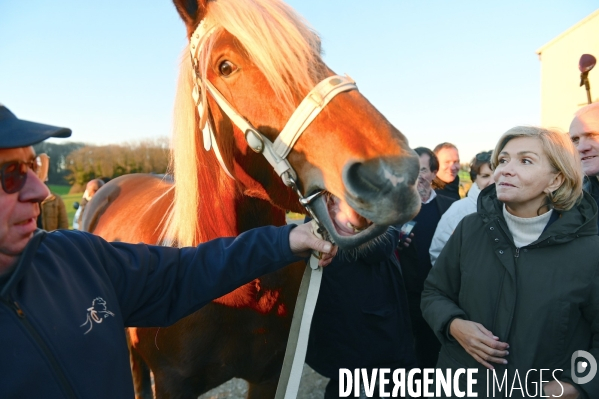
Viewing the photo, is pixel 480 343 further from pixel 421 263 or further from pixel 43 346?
pixel 43 346

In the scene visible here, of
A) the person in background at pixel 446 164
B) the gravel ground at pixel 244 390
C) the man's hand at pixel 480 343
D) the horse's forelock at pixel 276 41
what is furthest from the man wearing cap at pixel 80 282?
the person in background at pixel 446 164

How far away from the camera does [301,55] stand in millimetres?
1442

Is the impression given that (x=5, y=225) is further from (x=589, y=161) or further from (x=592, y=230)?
(x=589, y=161)

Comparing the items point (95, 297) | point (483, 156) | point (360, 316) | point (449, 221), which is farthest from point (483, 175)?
point (95, 297)

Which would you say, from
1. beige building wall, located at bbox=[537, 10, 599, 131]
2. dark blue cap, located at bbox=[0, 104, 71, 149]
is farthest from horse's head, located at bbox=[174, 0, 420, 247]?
beige building wall, located at bbox=[537, 10, 599, 131]

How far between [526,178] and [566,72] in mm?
14046

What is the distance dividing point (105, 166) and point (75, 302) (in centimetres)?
3163

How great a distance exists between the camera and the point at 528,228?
5.84ft

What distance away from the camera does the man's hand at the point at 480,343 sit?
1.64m

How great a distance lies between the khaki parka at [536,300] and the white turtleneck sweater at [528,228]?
2.0 inches

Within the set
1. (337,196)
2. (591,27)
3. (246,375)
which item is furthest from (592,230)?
(591,27)

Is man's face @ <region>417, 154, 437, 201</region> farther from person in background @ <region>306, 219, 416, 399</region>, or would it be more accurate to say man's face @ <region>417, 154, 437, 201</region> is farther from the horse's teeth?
the horse's teeth

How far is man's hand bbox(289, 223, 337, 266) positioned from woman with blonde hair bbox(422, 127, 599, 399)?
2.86 ft

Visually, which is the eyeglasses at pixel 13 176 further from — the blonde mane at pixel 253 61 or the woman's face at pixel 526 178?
the woman's face at pixel 526 178
